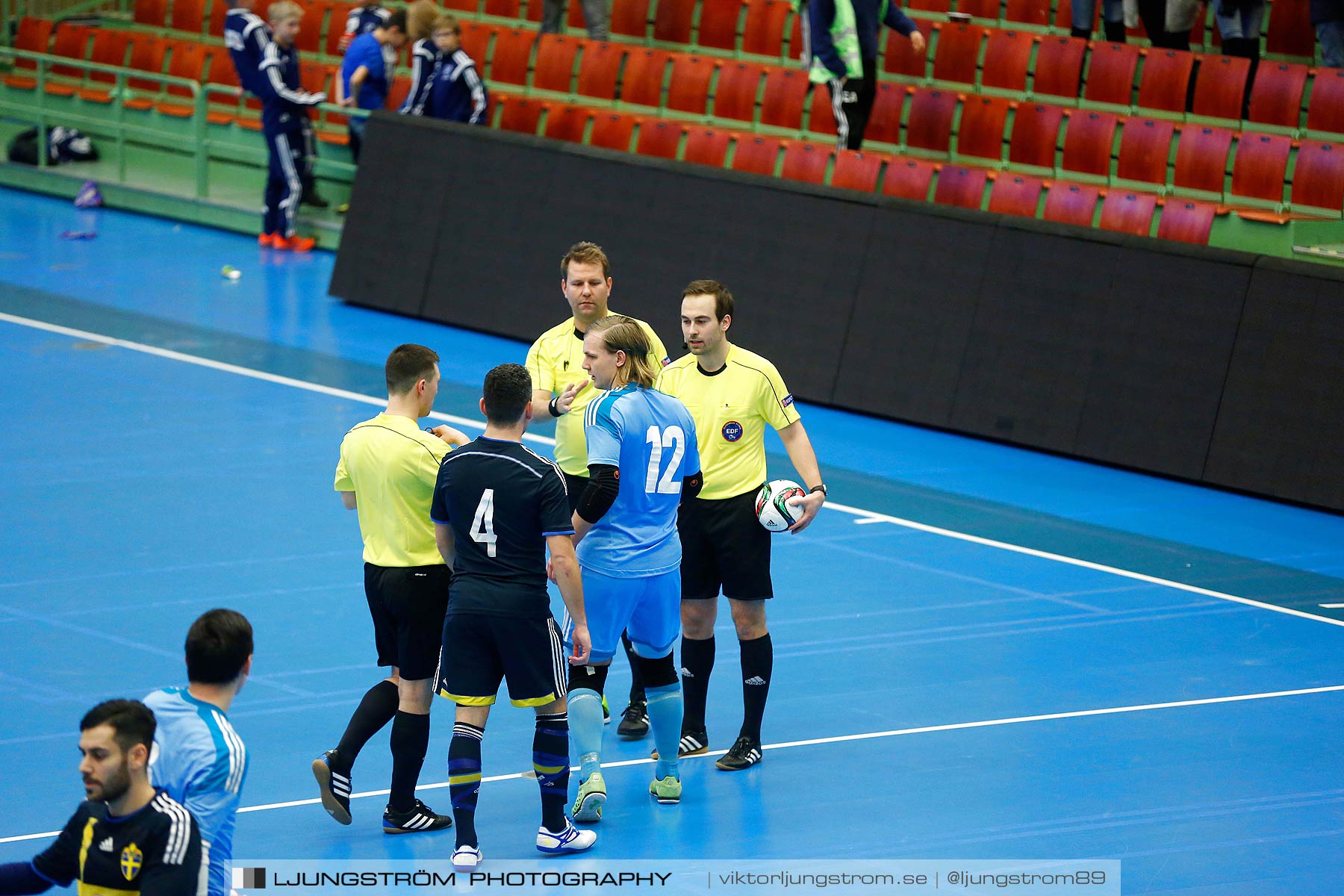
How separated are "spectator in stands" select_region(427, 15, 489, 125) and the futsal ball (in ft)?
38.4

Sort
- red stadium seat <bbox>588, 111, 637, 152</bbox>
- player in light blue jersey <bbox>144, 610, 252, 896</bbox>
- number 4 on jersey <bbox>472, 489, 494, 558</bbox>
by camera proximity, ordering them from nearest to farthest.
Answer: player in light blue jersey <bbox>144, 610, 252, 896</bbox> → number 4 on jersey <bbox>472, 489, 494, 558</bbox> → red stadium seat <bbox>588, 111, 637, 152</bbox>

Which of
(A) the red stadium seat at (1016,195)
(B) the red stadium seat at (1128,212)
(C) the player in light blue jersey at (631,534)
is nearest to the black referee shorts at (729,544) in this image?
(C) the player in light blue jersey at (631,534)

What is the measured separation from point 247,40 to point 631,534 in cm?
1460

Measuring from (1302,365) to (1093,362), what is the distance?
1.74m

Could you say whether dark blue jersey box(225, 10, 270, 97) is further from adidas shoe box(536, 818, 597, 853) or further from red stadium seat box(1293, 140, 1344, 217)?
adidas shoe box(536, 818, 597, 853)

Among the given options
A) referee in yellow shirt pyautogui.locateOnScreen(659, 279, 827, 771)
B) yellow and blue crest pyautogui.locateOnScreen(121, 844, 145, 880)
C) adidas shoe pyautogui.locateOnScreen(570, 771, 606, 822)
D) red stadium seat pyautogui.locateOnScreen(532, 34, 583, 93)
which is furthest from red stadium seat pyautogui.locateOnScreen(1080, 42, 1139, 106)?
yellow and blue crest pyautogui.locateOnScreen(121, 844, 145, 880)

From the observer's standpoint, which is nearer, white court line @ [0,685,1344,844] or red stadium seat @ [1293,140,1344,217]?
white court line @ [0,685,1344,844]

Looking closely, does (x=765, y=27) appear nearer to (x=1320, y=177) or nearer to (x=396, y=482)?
(x=1320, y=177)

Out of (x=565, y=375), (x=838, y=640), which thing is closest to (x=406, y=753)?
(x=565, y=375)

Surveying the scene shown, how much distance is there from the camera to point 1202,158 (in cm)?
1650

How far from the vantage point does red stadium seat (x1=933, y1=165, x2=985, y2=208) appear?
1672 cm

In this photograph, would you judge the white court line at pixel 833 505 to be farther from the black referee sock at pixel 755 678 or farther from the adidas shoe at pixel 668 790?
the adidas shoe at pixel 668 790

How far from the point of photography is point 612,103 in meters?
20.6

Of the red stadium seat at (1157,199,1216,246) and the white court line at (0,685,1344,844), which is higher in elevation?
the red stadium seat at (1157,199,1216,246)
